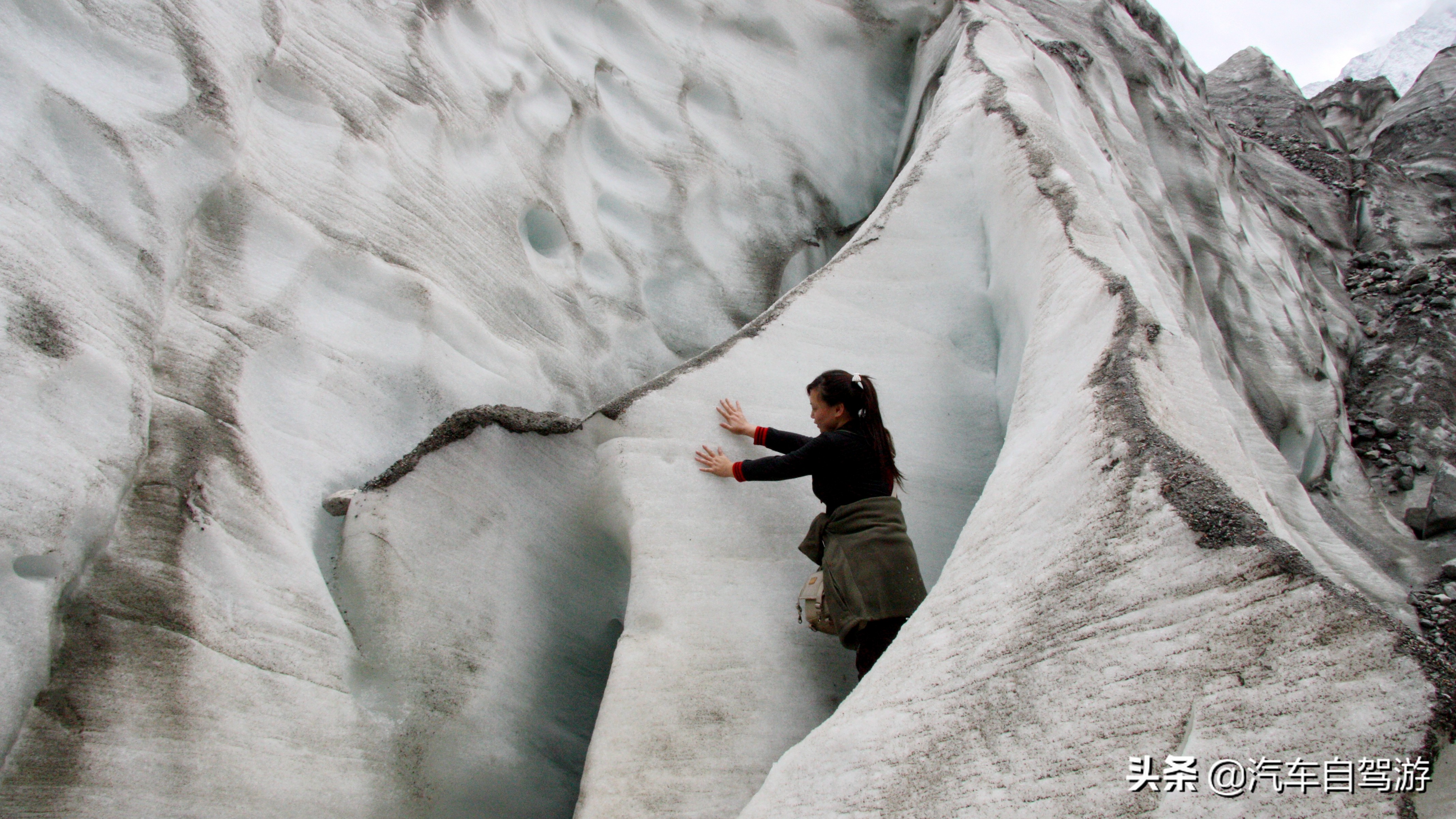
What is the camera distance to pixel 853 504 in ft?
7.12

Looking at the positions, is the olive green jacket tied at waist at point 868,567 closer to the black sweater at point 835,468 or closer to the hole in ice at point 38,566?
the black sweater at point 835,468

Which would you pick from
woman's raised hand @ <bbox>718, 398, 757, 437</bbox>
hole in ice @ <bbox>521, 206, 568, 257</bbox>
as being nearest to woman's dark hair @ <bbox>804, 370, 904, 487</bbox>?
woman's raised hand @ <bbox>718, 398, 757, 437</bbox>

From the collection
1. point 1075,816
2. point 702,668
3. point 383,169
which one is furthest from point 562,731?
point 383,169

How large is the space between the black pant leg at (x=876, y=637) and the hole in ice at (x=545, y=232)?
6.23 ft

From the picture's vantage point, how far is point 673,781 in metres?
1.92

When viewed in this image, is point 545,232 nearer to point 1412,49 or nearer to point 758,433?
point 758,433

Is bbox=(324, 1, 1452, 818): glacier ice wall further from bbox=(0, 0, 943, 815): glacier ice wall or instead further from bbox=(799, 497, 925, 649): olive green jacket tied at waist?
bbox=(0, 0, 943, 815): glacier ice wall

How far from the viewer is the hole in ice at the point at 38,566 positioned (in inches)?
64.7

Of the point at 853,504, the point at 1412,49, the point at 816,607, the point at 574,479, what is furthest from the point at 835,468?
the point at 1412,49

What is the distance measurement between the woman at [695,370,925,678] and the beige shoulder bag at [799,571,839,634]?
0.02m

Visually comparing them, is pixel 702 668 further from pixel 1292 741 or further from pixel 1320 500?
pixel 1320 500

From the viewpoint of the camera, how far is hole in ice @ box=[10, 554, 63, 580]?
1644 millimetres

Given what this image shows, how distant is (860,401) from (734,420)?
0.40 m

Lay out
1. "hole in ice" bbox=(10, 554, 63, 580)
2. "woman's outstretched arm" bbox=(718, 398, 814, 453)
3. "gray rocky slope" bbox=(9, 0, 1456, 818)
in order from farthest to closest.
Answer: "woman's outstretched arm" bbox=(718, 398, 814, 453)
"hole in ice" bbox=(10, 554, 63, 580)
"gray rocky slope" bbox=(9, 0, 1456, 818)
